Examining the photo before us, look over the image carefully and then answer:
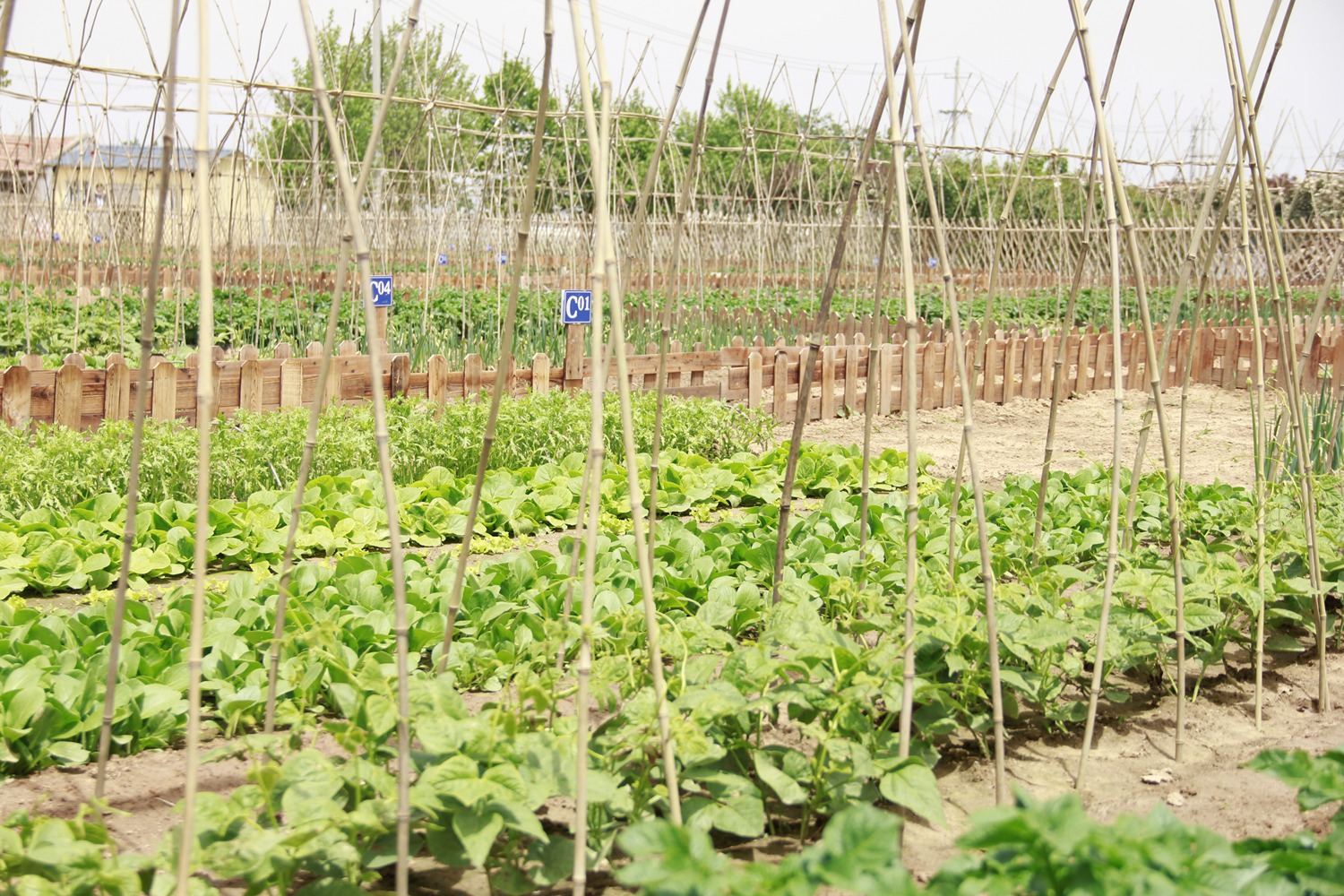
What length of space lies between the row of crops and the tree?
440 centimetres

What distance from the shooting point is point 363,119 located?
27297 millimetres

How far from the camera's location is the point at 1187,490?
13.4ft

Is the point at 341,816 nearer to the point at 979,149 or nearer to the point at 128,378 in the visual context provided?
the point at 128,378

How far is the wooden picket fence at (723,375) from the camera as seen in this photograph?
17.5ft

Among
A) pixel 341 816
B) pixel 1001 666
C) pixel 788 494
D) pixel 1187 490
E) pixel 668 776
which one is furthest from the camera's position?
pixel 1187 490

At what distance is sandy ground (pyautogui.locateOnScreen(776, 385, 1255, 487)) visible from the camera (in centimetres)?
655

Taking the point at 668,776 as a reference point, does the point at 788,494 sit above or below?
above

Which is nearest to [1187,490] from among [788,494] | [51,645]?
[788,494]

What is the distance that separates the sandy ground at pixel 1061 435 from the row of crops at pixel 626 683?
2.07 metres

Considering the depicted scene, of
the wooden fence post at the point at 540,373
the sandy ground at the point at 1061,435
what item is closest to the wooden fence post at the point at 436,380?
the wooden fence post at the point at 540,373

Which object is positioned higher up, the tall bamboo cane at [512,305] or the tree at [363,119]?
the tree at [363,119]

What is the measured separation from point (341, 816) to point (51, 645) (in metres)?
1.47

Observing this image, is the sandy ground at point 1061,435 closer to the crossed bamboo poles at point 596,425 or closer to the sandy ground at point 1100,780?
the sandy ground at point 1100,780

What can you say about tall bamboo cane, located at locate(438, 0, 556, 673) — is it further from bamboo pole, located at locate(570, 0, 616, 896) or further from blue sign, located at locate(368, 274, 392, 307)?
blue sign, located at locate(368, 274, 392, 307)
